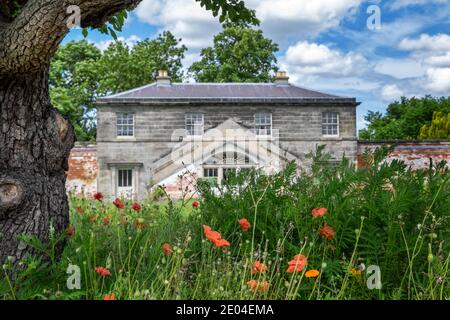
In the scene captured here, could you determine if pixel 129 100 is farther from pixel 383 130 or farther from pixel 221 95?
pixel 383 130

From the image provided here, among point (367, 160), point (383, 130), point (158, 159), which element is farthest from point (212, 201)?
point (383, 130)

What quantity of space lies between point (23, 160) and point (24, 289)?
1100 millimetres

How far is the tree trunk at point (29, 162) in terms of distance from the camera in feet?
12.6

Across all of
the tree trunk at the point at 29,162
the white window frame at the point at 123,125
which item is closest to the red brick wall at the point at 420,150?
the white window frame at the point at 123,125

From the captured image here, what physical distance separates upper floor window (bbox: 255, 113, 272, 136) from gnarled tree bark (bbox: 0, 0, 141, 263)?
2402cm

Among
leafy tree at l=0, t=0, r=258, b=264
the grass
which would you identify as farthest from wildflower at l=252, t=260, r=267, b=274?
leafy tree at l=0, t=0, r=258, b=264

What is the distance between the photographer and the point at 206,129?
2792cm

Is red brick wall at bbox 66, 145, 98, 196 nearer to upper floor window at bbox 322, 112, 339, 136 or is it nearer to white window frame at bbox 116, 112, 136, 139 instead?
white window frame at bbox 116, 112, 136, 139

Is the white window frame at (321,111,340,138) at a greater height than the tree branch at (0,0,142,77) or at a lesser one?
greater

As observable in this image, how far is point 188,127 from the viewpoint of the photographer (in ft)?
91.9

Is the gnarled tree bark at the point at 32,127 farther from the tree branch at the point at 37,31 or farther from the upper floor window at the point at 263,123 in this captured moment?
the upper floor window at the point at 263,123

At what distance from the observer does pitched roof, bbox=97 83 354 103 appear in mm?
27578

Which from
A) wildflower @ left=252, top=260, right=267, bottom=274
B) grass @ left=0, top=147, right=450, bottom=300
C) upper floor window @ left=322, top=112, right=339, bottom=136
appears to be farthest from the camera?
upper floor window @ left=322, top=112, right=339, bottom=136

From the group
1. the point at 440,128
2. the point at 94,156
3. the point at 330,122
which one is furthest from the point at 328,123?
the point at 94,156
